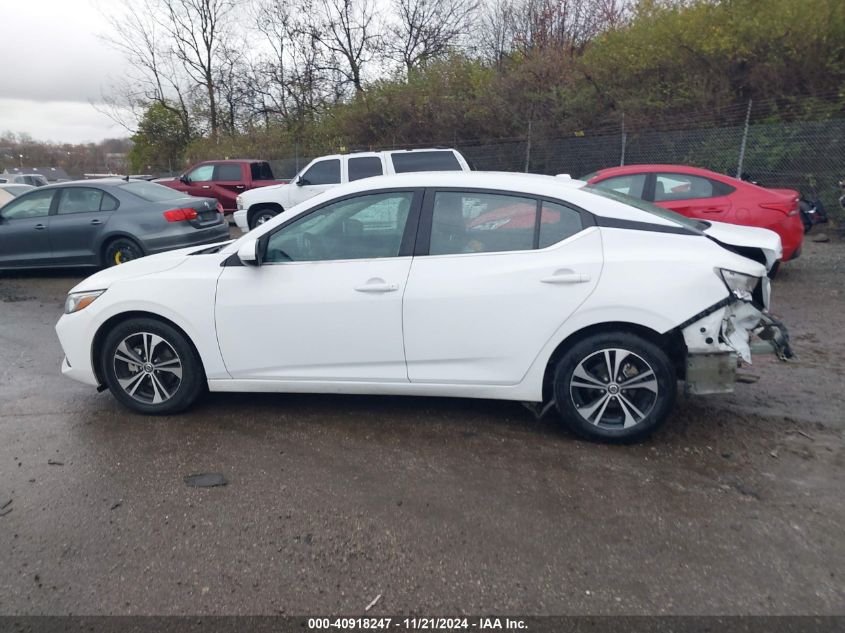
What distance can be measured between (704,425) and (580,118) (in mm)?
14437

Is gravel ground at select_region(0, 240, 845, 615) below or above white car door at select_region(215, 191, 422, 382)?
below

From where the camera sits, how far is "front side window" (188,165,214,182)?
62.1 ft

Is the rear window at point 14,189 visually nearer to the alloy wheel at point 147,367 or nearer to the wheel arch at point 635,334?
the alloy wheel at point 147,367

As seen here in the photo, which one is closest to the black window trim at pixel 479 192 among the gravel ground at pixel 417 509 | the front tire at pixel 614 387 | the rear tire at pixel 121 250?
the front tire at pixel 614 387

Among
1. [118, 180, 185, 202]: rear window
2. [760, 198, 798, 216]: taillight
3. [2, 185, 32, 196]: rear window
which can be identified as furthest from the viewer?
[2, 185, 32, 196]: rear window

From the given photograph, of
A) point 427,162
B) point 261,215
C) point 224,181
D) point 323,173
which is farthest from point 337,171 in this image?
point 224,181

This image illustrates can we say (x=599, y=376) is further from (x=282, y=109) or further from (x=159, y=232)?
(x=282, y=109)

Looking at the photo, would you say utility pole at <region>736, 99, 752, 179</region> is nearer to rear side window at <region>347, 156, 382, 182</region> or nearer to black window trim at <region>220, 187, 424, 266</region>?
rear side window at <region>347, 156, 382, 182</region>

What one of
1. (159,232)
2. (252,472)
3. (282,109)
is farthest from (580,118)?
(282,109)

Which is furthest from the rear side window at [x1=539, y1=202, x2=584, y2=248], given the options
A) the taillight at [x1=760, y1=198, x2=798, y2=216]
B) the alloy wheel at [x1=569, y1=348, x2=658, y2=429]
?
the taillight at [x1=760, y1=198, x2=798, y2=216]

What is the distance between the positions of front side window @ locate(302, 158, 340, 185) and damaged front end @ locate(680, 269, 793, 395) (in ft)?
34.1

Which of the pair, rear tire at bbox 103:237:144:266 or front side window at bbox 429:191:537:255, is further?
rear tire at bbox 103:237:144:266

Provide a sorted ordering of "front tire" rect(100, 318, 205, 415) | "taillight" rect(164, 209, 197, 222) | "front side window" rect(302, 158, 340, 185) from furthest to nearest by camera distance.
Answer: "front side window" rect(302, 158, 340, 185) < "taillight" rect(164, 209, 197, 222) < "front tire" rect(100, 318, 205, 415)

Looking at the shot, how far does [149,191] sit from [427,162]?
5.08 meters
